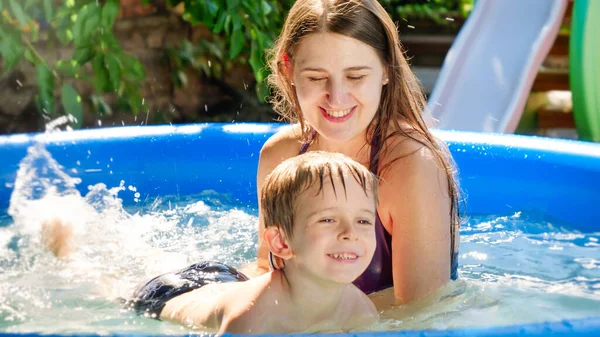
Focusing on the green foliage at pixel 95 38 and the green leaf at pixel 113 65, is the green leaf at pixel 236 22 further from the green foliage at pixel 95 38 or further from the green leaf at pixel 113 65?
the green leaf at pixel 113 65

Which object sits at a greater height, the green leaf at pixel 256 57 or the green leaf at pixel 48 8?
the green leaf at pixel 48 8

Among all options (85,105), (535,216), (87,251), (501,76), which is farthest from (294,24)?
(85,105)

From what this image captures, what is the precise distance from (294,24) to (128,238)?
46.8 inches

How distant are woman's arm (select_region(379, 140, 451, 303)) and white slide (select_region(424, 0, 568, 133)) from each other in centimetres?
235

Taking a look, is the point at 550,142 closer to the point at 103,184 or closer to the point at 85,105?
the point at 103,184

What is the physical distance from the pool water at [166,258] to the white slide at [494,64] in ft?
4.37

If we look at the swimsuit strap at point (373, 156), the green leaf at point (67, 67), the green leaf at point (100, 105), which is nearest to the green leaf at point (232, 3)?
the green leaf at point (67, 67)

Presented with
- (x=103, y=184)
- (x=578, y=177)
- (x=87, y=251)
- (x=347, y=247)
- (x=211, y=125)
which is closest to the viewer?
(x=347, y=247)

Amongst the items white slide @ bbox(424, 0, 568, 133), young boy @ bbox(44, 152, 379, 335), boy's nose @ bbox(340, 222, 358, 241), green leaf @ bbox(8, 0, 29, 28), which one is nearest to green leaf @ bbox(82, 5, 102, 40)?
green leaf @ bbox(8, 0, 29, 28)

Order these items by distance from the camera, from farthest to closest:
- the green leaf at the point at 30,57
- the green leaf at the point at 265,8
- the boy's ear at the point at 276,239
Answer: the green leaf at the point at 265,8 → the green leaf at the point at 30,57 → the boy's ear at the point at 276,239

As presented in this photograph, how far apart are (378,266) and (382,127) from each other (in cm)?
37

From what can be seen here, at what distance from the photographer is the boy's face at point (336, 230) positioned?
1.93 metres

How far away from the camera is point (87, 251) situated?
307cm

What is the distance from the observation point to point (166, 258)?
293 cm
